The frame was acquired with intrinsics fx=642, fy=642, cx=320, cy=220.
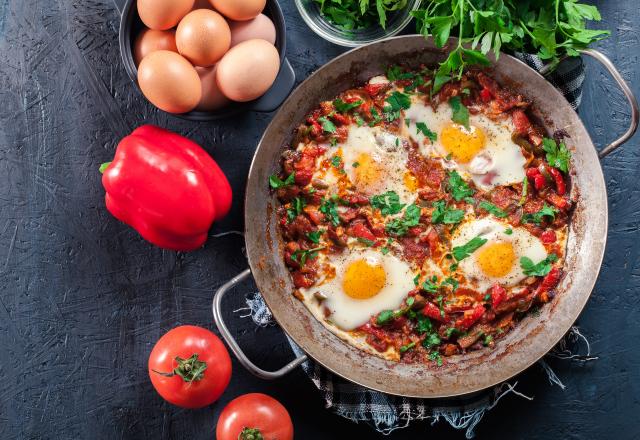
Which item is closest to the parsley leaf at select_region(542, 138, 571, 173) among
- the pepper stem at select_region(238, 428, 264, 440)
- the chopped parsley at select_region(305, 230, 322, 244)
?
the chopped parsley at select_region(305, 230, 322, 244)

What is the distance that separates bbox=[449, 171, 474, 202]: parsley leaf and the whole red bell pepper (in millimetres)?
1517

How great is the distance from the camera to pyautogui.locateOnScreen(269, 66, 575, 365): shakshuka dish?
4.20m

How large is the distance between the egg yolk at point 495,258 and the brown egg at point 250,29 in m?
1.94

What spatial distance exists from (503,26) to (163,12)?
193cm

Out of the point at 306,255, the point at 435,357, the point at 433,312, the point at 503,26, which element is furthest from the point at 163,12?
the point at 435,357

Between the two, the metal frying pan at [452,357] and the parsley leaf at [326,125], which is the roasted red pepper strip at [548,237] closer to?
the metal frying pan at [452,357]

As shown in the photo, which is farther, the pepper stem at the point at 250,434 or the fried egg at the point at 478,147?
the fried egg at the point at 478,147

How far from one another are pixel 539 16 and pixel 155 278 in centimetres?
299

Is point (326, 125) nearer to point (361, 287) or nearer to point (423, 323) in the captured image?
point (361, 287)

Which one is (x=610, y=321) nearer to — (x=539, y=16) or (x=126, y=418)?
(x=539, y=16)

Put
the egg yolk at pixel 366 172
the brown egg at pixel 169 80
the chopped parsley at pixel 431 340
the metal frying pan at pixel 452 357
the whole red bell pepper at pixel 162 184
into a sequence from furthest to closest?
the chopped parsley at pixel 431 340, the egg yolk at pixel 366 172, the metal frying pan at pixel 452 357, the whole red bell pepper at pixel 162 184, the brown egg at pixel 169 80

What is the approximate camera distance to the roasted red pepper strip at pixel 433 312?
4.21 m

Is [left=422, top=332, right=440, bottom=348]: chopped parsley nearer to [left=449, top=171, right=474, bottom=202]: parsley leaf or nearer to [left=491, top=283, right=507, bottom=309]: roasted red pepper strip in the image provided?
[left=491, top=283, right=507, bottom=309]: roasted red pepper strip

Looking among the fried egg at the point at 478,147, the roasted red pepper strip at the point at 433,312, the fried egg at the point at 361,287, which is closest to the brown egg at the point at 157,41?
the fried egg at the point at 478,147
